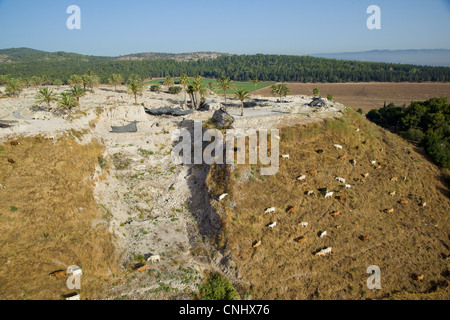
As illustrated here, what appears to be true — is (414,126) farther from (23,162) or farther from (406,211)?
(23,162)

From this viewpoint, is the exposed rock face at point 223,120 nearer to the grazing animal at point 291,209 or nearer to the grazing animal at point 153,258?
the grazing animal at point 291,209

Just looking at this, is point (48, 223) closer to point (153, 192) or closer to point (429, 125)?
point (153, 192)

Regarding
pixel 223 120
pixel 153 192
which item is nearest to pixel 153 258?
pixel 153 192

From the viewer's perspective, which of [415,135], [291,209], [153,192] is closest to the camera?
[291,209]

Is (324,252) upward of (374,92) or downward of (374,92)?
downward

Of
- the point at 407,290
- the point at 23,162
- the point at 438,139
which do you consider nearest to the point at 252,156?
the point at 407,290

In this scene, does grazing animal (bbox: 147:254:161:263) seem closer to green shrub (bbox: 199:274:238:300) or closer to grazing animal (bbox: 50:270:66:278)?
green shrub (bbox: 199:274:238:300)
